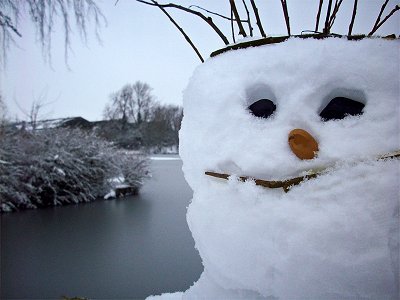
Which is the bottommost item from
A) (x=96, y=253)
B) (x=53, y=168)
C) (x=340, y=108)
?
(x=96, y=253)

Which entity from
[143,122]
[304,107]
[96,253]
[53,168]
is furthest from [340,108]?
[143,122]

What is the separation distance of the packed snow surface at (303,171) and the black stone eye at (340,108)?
12 mm

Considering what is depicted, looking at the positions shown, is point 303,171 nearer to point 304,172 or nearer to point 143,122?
point 304,172

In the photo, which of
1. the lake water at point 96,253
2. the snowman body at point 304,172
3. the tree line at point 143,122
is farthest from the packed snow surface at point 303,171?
the tree line at point 143,122

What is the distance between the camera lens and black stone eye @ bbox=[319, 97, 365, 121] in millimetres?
609

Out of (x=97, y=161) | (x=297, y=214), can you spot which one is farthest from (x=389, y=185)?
(x=97, y=161)

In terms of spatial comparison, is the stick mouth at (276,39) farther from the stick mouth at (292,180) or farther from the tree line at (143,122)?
the tree line at (143,122)

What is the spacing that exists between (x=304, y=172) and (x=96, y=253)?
11.0ft

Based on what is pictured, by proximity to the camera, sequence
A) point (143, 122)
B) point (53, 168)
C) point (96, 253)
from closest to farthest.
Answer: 1. point (96, 253)
2. point (53, 168)
3. point (143, 122)

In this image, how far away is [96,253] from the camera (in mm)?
3402

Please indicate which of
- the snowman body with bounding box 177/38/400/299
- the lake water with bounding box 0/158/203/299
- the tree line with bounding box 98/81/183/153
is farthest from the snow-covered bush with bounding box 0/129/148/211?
the tree line with bounding box 98/81/183/153

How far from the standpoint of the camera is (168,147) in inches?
1053

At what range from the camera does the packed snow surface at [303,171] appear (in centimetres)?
55

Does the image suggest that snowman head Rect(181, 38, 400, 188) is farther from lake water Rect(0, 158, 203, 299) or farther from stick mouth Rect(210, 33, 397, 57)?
lake water Rect(0, 158, 203, 299)
